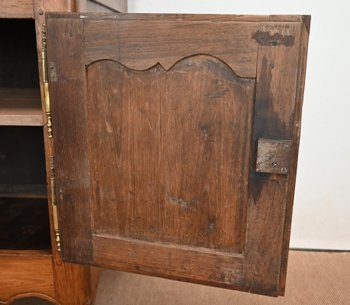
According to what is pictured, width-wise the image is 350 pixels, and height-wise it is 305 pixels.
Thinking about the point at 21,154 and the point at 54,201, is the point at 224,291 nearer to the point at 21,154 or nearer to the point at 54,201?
the point at 54,201

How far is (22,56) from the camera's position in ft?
4.36

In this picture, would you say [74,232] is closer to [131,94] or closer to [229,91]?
[131,94]

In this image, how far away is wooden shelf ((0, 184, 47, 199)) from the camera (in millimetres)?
1365

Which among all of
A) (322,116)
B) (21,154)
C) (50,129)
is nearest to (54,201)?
(50,129)

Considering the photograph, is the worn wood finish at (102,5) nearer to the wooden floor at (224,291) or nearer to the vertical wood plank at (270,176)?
A: the vertical wood plank at (270,176)

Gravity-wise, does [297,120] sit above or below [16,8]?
below

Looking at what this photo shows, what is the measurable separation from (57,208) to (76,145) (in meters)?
0.15

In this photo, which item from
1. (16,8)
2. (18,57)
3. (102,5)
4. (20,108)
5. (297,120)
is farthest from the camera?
(18,57)

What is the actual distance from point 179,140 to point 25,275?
516mm

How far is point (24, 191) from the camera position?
139 cm

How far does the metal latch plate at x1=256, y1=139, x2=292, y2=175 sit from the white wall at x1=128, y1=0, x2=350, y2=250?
2.55ft

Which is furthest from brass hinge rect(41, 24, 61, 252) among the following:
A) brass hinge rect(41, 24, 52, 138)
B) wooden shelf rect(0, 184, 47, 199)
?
wooden shelf rect(0, 184, 47, 199)

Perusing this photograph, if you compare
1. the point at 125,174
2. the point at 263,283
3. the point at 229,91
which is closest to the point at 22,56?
the point at 125,174

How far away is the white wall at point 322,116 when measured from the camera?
1.32 metres
